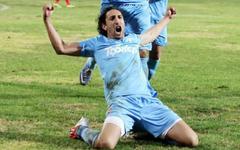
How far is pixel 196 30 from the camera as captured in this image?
25.1m

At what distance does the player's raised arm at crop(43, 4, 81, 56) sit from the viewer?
22.6ft

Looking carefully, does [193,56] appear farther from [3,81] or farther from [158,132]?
[158,132]

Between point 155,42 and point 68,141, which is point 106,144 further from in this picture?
point 155,42

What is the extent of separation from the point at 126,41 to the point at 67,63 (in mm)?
7186

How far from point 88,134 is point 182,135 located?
2.98 feet

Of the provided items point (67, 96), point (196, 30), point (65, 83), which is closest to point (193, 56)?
point (65, 83)

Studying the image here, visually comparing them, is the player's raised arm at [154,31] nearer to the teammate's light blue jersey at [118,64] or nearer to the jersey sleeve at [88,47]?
the teammate's light blue jersey at [118,64]

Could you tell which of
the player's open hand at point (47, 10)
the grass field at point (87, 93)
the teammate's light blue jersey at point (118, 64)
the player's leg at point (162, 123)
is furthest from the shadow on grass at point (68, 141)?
the player's open hand at point (47, 10)

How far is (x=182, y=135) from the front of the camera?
23.0 ft

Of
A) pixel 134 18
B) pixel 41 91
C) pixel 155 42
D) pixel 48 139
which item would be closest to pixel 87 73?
pixel 41 91

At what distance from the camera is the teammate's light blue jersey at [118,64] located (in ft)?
23.9

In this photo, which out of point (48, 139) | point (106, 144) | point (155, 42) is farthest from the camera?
point (155, 42)

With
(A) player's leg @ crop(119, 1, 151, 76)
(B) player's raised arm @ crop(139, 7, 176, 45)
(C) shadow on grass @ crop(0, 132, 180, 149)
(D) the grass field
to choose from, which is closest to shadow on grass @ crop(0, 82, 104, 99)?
(D) the grass field

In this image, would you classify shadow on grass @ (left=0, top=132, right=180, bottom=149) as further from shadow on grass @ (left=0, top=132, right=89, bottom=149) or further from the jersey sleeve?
the jersey sleeve
